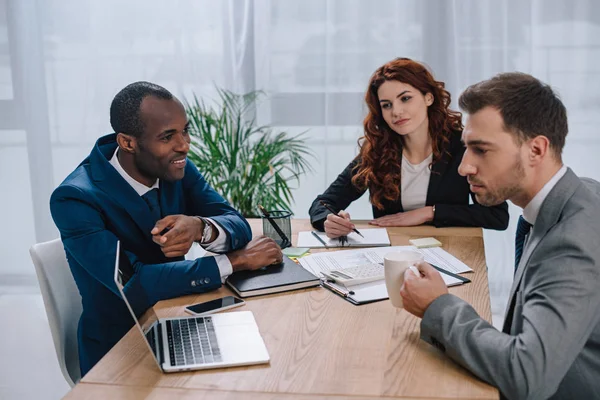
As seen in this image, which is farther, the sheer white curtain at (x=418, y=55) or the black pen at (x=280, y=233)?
the sheer white curtain at (x=418, y=55)

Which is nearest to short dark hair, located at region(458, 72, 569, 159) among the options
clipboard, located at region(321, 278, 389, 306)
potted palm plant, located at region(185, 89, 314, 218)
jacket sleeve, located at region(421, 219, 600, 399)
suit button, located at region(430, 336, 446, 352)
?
jacket sleeve, located at region(421, 219, 600, 399)

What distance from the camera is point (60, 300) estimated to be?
184 cm

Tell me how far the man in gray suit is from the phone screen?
423 millimetres

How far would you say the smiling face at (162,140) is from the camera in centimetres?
180

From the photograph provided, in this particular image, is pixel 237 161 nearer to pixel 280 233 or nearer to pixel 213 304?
pixel 280 233

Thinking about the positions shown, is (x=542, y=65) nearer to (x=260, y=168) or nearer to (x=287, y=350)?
(x=260, y=168)

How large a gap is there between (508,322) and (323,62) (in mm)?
2358

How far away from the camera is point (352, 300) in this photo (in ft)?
5.16

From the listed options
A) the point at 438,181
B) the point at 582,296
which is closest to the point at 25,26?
the point at 438,181

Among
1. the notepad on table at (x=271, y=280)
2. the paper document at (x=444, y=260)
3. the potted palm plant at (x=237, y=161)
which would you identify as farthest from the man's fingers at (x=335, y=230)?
the potted palm plant at (x=237, y=161)

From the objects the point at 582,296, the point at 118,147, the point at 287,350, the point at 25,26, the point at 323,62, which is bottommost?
the point at 287,350

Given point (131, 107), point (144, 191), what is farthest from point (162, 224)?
point (131, 107)

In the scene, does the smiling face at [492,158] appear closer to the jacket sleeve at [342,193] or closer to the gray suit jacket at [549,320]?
the gray suit jacket at [549,320]

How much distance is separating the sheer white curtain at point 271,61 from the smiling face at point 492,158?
Result: 1.91m
